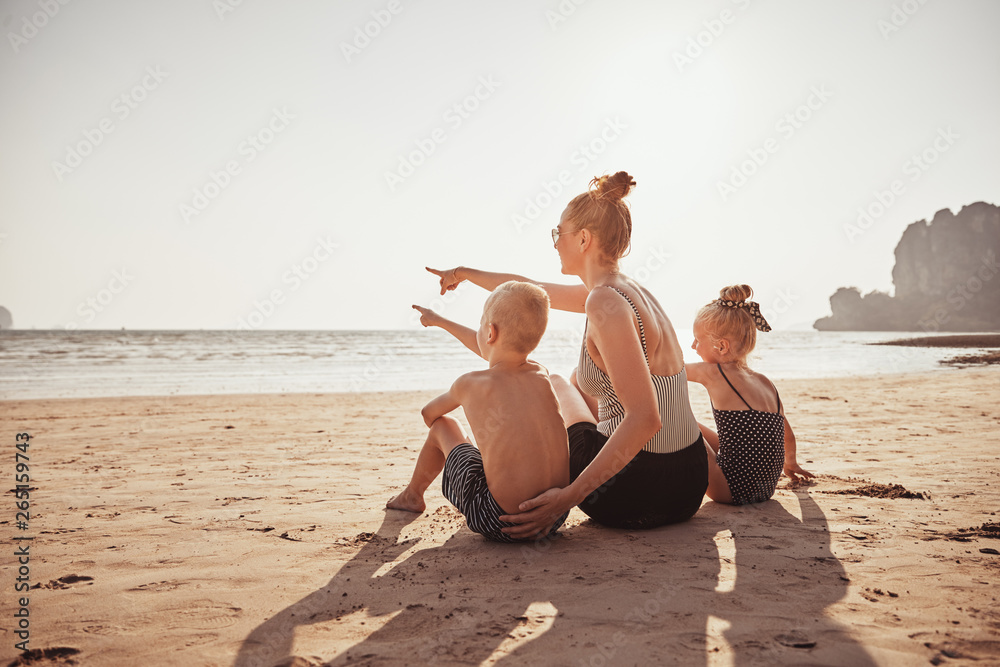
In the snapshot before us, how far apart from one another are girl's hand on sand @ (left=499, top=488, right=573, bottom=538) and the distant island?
274 feet

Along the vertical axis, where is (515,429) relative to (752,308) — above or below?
below

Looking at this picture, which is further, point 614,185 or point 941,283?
point 941,283

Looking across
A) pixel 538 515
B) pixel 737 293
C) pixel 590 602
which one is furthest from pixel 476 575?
pixel 737 293

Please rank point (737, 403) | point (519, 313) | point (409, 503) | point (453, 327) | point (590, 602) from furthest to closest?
point (409, 503) → point (737, 403) → point (453, 327) → point (519, 313) → point (590, 602)

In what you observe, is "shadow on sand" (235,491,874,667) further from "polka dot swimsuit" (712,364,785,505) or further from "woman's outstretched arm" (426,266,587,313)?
"woman's outstretched arm" (426,266,587,313)

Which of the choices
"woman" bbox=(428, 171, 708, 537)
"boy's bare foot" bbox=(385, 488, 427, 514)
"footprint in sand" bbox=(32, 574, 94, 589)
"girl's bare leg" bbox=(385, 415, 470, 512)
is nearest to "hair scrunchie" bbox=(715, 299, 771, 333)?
"woman" bbox=(428, 171, 708, 537)

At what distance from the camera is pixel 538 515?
2.46 meters

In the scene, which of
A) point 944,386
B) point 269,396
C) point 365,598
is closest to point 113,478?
point 365,598

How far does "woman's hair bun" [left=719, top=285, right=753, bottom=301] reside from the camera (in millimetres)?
3309

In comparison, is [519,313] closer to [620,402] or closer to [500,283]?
[620,402]

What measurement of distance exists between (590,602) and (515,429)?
0.74 metres

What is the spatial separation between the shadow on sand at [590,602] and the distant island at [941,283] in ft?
272

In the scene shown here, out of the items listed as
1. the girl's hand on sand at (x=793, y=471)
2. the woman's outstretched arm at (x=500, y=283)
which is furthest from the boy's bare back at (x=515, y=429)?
the girl's hand on sand at (x=793, y=471)

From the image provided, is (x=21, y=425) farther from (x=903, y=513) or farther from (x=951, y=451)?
(x=951, y=451)
